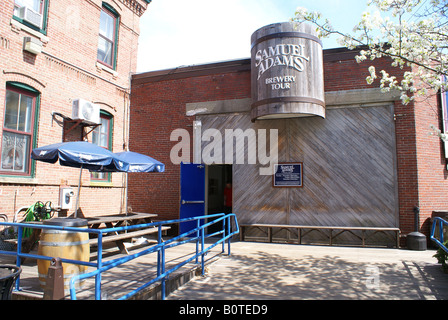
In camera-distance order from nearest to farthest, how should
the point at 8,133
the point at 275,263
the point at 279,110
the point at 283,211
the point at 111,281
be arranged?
the point at 111,281
the point at 275,263
the point at 8,133
the point at 279,110
the point at 283,211

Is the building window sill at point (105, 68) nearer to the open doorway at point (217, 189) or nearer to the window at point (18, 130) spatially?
the window at point (18, 130)

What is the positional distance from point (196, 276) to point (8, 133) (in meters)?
5.68

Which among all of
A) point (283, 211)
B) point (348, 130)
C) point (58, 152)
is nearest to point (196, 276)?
point (58, 152)

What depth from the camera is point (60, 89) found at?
30.1 ft

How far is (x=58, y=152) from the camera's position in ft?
20.0

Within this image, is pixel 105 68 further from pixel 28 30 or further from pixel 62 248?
pixel 62 248

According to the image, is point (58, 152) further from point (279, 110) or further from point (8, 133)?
point (279, 110)

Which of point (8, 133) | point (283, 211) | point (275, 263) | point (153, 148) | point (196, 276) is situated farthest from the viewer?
point (153, 148)

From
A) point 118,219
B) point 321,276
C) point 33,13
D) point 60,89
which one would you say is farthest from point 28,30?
point 321,276

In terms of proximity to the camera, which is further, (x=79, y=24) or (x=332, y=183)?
(x=79, y=24)

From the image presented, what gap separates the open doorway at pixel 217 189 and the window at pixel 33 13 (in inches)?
259

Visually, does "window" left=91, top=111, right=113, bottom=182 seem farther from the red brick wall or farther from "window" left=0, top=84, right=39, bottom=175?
"window" left=0, top=84, right=39, bottom=175

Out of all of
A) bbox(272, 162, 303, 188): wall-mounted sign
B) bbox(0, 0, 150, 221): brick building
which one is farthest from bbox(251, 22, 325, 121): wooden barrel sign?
bbox(0, 0, 150, 221): brick building

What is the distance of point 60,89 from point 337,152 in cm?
760
